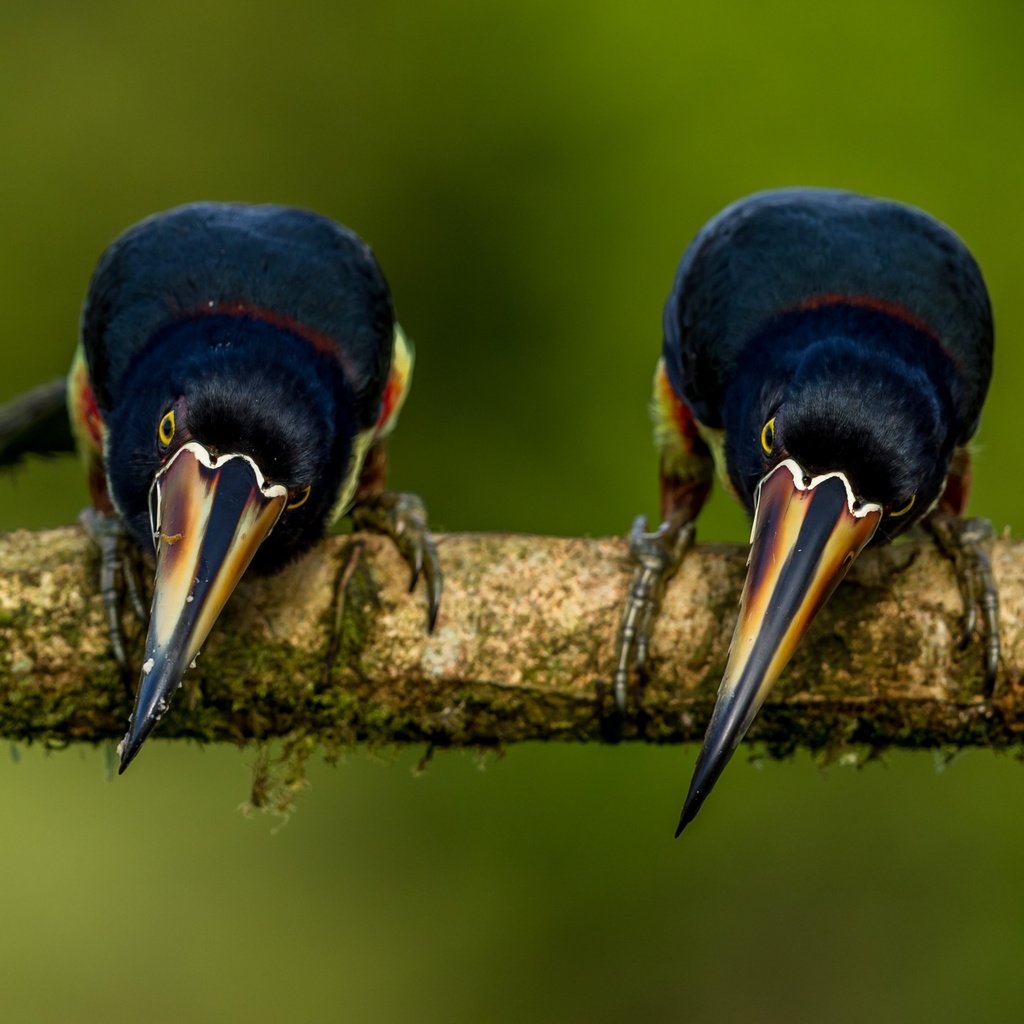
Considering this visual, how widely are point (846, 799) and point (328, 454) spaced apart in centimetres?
307

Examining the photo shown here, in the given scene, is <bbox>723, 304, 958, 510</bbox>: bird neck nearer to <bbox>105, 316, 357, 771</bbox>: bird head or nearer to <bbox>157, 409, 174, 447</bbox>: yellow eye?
<bbox>105, 316, 357, 771</bbox>: bird head

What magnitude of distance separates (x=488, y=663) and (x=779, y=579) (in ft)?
2.42

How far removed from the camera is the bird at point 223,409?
11.2 feet

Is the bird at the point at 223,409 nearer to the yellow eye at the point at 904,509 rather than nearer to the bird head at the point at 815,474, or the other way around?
the bird head at the point at 815,474

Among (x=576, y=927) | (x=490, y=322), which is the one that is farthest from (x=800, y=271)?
(x=576, y=927)

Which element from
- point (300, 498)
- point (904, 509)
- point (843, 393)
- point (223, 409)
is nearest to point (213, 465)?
point (223, 409)

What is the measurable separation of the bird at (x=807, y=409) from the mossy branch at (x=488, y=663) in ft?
0.27

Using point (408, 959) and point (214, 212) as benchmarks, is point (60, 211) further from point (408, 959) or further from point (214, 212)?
point (408, 959)

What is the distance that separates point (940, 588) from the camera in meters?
3.85

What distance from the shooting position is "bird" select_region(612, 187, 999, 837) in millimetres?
3365

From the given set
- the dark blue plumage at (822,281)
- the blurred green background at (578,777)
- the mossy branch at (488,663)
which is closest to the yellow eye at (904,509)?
the mossy branch at (488,663)

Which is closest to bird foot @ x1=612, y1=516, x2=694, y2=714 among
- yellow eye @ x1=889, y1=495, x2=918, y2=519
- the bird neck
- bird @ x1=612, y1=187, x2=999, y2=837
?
bird @ x1=612, y1=187, x2=999, y2=837

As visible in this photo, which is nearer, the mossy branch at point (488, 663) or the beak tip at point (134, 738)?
the beak tip at point (134, 738)

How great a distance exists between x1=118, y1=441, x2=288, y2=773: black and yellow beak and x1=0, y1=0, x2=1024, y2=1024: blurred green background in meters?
2.52
